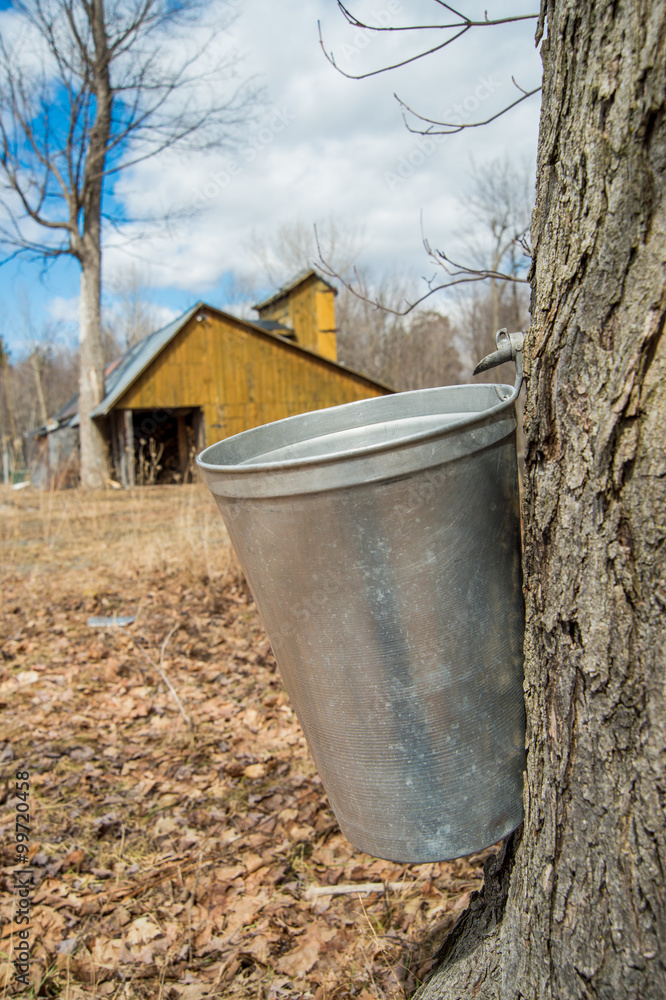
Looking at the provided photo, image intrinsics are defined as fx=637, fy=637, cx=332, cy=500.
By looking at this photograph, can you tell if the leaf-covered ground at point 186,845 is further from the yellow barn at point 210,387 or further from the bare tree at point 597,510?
the yellow barn at point 210,387

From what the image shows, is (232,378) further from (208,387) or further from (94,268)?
(94,268)

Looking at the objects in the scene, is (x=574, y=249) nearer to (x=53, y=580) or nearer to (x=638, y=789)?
(x=638, y=789)

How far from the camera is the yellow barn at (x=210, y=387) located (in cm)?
1856

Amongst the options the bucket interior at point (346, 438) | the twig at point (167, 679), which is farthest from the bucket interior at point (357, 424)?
the twig at point (167, 679)

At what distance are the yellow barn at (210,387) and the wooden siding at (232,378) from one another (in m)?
0.03

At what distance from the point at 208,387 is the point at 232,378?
822 mm

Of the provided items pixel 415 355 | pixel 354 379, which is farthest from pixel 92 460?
pixel 415 355

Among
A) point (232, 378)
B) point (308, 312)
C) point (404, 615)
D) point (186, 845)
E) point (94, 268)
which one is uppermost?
point (308, 312)

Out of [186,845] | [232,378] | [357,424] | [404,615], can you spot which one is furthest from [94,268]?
[404,615]

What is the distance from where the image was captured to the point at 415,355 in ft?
123

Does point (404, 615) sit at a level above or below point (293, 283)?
below

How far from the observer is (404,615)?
113 centimetres

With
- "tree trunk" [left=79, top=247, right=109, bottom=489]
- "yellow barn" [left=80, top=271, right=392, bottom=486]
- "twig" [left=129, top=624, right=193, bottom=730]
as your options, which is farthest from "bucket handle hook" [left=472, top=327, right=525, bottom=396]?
"yellow barn" [left=80, top=271, right=392, bottom=486]

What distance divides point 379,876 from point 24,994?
1.12 meters
